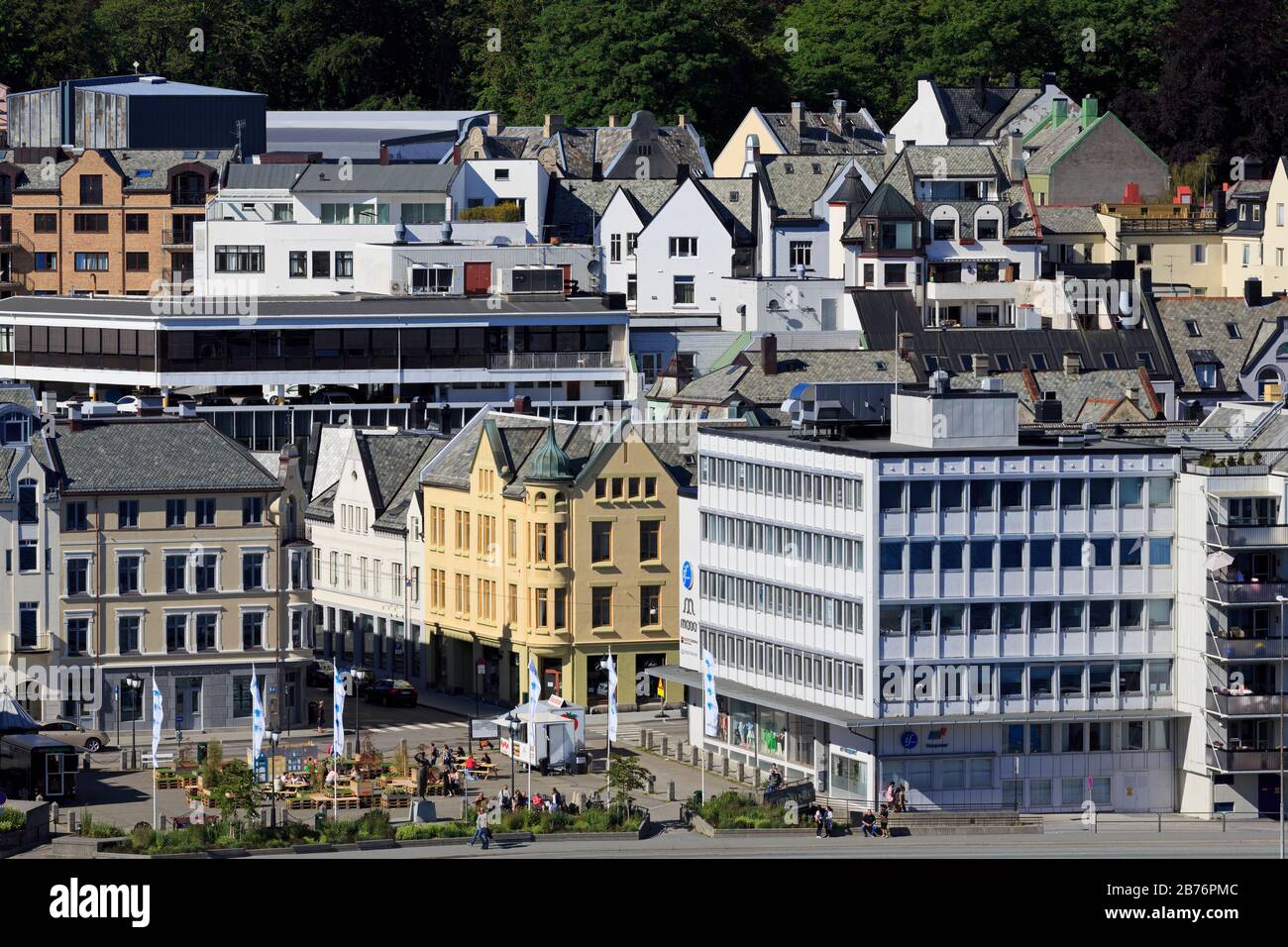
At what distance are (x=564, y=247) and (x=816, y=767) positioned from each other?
81585 mm

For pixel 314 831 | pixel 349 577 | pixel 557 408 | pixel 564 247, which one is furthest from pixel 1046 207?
pixel 314 831

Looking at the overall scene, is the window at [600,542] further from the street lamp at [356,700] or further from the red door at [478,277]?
the red door at [478,277]

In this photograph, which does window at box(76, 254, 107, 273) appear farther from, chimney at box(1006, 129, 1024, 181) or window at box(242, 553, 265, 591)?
window at box(242, 553, 265, 591)

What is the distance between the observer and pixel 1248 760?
97062mm

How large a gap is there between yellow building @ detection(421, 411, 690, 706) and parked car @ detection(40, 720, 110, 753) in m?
17.3

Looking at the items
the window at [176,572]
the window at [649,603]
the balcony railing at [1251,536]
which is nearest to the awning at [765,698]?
the window at [649,603]

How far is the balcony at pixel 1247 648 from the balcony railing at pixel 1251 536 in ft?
9.35

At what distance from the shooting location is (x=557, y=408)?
157 m

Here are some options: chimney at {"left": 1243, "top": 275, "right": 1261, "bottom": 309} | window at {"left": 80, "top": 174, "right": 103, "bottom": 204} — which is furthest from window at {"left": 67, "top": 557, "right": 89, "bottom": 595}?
window at {"left": 80, "top": 174, "right": 103, "bottom": 204}

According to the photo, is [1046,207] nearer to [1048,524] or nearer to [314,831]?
[1048,524]

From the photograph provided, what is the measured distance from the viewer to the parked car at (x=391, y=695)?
11562cm

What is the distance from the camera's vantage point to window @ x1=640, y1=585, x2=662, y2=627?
381 feet

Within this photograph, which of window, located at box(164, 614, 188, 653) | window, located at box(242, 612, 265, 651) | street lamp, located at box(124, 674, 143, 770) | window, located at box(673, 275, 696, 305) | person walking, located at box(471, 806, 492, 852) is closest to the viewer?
person walking, located at box(471, 806, 492, 852)
